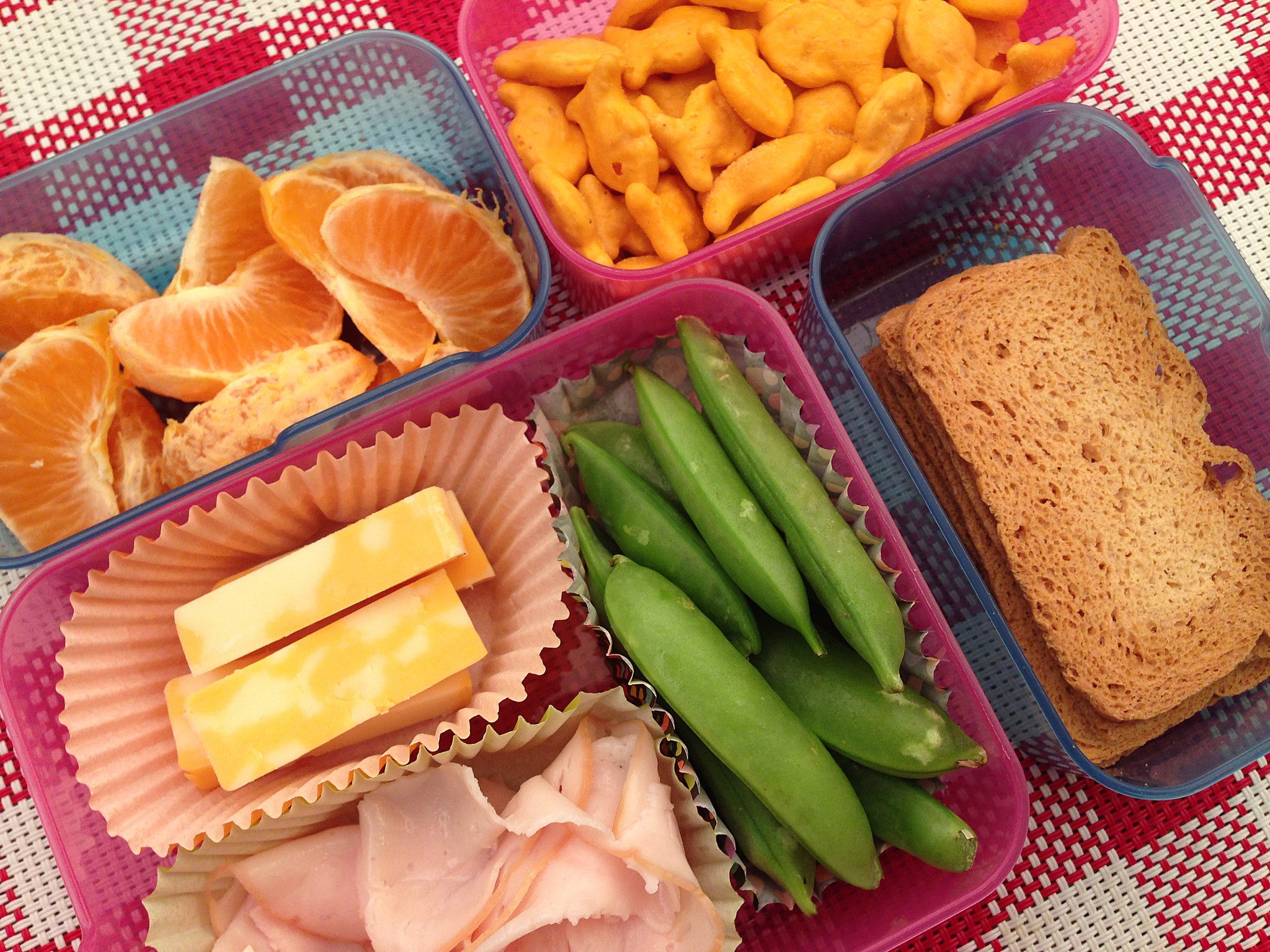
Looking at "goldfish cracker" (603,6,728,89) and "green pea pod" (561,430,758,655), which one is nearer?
"green pea pod" (561,430,758,655)

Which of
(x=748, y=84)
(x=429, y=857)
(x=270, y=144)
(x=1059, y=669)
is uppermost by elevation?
(x=270, y=144)

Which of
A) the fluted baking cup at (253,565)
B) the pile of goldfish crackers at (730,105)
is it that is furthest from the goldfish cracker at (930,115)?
the fluted baking cup at (253,565)

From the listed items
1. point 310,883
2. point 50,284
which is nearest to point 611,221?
point 50,284

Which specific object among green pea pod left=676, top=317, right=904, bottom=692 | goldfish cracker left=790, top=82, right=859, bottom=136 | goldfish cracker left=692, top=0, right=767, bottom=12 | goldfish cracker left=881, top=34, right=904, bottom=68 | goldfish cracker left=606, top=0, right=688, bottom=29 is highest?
goldfish cracker left=606, top=0, right=688, bottom=29

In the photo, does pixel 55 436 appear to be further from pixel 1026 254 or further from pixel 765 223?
pixel 1026 254

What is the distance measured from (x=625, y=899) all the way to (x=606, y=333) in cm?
44

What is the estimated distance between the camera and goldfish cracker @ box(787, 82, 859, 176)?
863 mm

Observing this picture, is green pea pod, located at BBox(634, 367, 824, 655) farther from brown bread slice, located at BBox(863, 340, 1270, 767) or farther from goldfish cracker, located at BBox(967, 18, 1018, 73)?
goldfish cracker, located at BBox(967, 18, 1018, 73)

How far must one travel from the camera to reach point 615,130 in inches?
32.7

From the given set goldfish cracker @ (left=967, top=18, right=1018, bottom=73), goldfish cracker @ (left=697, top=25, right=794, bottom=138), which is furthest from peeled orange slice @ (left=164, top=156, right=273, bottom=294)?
goldfish cracker @ (left=967, top=18, right=1018, bottom=73)

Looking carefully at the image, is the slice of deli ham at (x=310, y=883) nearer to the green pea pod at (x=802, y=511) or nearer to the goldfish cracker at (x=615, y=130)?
the green pea pod at (x=802, y=511)

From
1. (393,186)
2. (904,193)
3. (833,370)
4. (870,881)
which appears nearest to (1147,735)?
(870,881)

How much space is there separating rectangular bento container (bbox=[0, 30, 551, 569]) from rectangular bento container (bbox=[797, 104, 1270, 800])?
0.31 metres

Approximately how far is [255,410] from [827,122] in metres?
0.56
